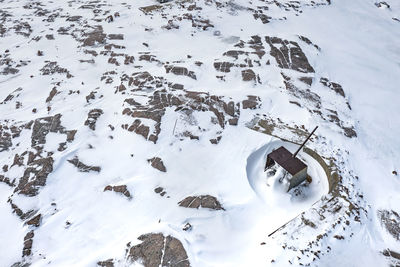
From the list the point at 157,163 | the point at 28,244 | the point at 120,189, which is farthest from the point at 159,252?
the point at 28,244

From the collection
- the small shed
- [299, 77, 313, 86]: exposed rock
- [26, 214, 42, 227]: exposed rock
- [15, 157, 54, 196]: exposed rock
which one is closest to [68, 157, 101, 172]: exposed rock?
[15, 157, 54, 196]: exposed rock

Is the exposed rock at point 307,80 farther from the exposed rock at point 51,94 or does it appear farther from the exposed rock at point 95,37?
the exposed rock at point 51,94

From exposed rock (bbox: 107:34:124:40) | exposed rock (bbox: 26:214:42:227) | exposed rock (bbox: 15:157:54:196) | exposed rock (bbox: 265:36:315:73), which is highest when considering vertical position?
exposed rock (bbox: 265:36:315:73)

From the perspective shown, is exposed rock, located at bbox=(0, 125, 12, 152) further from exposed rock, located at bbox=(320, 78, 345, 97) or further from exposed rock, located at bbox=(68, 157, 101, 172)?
exposed rock, located at bbox=(320, 78, 345, 97)

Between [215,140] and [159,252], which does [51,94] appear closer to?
[215,140]

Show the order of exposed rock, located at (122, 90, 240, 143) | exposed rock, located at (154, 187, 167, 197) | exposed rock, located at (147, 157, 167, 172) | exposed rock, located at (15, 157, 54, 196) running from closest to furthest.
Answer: exposed rock, located at (154, 187, 167, 197), exposed rock, located at (15, 157, 54, 196), exposed rock, located at (147, 157, 167, 172), exposed rock, located at (122, 90, 240, 143)

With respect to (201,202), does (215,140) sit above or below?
above

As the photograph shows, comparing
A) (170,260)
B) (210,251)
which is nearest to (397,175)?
(210,251)
